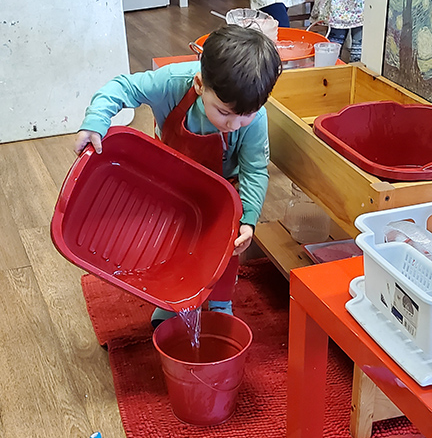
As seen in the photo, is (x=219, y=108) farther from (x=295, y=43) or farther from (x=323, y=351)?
(x=295, y=43)

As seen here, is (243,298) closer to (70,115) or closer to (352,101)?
(352,101)

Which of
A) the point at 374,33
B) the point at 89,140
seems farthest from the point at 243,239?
the point at 374,33

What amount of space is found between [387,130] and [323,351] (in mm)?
564

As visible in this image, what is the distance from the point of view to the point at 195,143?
4.37ft

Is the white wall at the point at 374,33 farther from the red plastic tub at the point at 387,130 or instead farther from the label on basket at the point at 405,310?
the label on basket at the point at 405,310

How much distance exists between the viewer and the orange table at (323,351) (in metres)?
0.72

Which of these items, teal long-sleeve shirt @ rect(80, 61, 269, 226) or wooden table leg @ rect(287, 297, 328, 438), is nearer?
wooden table leg @ rect(287, 297, 328, 438)

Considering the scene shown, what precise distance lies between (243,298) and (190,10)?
3.37 metres

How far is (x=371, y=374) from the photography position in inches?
30.7

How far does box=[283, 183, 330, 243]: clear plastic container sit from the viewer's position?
1.63 meters

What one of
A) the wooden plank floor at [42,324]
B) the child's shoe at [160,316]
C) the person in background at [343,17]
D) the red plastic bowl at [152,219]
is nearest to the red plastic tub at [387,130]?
the red plastic bowl at [152,219]

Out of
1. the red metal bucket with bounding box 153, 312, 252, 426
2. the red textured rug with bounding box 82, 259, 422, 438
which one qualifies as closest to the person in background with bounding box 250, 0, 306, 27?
the red textured rug with bounding box 82, 259, 422, 438

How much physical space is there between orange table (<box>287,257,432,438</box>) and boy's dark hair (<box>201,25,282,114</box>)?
1.09ft

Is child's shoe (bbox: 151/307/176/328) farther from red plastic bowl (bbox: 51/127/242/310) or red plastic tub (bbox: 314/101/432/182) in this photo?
red plastic tub (bbox: 314/101/432/182)
